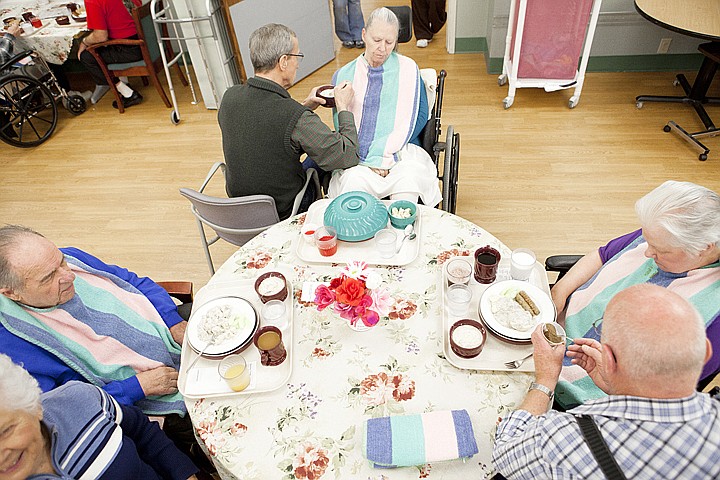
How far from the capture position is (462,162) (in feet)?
11.5

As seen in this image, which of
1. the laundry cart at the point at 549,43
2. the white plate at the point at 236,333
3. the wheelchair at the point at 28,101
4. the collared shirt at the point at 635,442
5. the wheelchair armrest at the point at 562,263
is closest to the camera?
the collared shirt at the point at 635,442

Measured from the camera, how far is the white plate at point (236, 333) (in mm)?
1486

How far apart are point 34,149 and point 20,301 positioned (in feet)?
11.3

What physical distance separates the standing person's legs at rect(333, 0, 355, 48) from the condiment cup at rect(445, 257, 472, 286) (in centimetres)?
406

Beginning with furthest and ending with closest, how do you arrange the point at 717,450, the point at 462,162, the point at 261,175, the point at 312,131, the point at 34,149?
the point at 34,149, the point at 462,162, the point at 261,175, the point at 312,131, the point at 717,450

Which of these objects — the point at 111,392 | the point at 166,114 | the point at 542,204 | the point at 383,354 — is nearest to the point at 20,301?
the point at 111,392

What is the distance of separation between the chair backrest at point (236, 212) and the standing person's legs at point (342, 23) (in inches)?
138

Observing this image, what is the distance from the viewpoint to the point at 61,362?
1.49 m

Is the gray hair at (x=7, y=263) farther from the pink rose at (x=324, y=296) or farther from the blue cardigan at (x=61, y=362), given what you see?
the pink rose at (x=324, y=296)

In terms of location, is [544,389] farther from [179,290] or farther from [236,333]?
[179,290]

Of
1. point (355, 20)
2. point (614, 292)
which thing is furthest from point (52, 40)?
point (614, 292)

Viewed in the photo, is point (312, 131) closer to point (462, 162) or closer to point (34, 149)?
point (462, 162)

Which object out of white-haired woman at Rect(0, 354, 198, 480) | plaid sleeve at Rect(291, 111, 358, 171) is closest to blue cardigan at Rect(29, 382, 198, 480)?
white-haired woman at Rect(0, 354, 198, 480)

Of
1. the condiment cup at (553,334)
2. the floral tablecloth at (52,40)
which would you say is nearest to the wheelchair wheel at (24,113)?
the floral tablecloth at (52,40)
